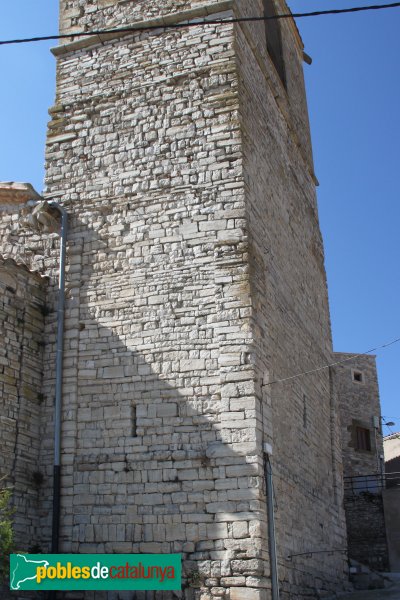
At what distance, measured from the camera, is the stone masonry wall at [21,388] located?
874 cm

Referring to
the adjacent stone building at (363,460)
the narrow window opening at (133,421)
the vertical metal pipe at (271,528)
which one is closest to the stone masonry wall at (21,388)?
the narrow window opening at (133,421)

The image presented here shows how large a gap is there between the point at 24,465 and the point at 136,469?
4.71 ft

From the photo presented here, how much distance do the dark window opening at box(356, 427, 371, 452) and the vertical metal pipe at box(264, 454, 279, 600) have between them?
11.7 m

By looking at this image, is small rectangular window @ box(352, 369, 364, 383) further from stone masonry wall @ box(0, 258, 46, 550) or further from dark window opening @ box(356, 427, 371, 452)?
stone masonry wall @ box(0, 258, 46, 550)

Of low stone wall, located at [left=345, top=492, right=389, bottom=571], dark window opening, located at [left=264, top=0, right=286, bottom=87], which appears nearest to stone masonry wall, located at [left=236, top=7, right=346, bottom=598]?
dark window opening, located at [left=264, top=0, right=286, bottom=87]

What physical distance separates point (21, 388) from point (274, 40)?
29.4ft

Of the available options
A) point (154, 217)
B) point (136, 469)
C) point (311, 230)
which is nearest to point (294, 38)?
point (311, 230)

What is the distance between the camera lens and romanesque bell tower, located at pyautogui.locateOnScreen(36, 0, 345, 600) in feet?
27.4

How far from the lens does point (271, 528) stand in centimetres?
815

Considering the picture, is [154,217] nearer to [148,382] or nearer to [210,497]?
[148,382]

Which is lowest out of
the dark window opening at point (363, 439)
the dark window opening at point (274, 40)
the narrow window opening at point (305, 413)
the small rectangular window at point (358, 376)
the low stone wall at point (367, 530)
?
the low stone wall at point (367, 530)

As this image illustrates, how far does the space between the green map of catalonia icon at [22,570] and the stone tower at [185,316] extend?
671 millimetres

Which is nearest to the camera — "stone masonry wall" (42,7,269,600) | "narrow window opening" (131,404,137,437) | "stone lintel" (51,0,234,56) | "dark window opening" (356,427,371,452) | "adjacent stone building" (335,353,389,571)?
"stone masonry wall" (42,7,269,600)

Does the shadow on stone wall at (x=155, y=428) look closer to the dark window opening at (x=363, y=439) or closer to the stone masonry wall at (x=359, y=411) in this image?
the stone masonry wall at (x=359, y=411)
